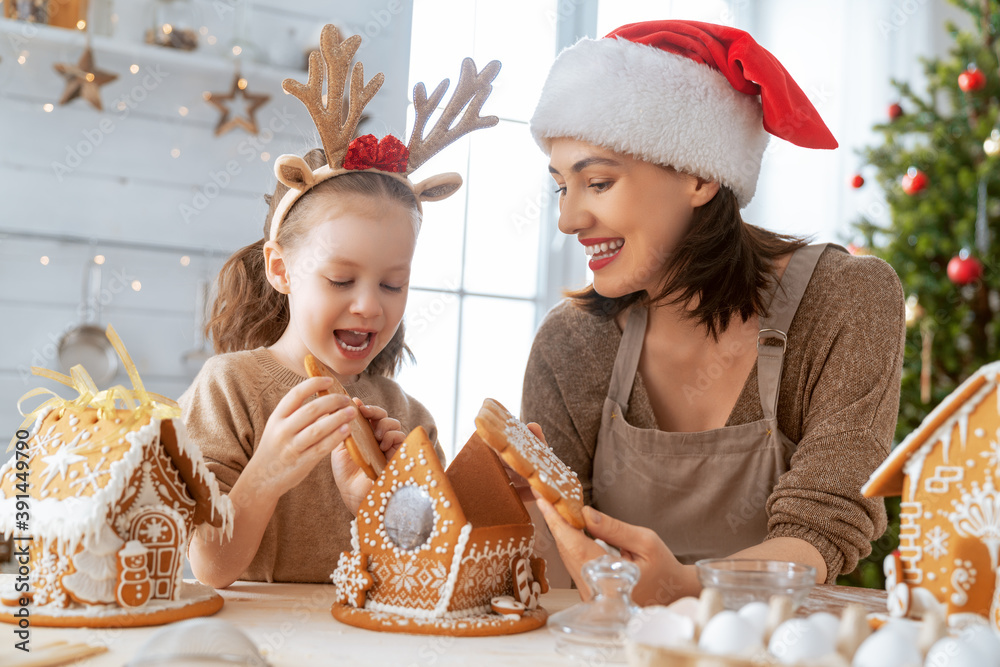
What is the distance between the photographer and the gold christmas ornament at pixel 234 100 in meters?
3.10

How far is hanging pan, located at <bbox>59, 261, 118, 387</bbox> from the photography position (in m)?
2.88

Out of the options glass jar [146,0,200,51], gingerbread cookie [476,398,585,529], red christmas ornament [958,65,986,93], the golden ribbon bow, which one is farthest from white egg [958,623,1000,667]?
glass jar [146,0,200,51]

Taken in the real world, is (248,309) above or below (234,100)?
below

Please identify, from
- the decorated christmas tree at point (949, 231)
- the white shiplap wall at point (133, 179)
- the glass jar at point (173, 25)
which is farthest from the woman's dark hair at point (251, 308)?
A: the decorated christmas tree at point (949, 231)

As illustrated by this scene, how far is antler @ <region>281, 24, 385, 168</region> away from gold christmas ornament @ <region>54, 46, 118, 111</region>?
6.77 ft

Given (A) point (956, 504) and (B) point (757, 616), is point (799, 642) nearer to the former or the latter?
(B) point (757, 616)

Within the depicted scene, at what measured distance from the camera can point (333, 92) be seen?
1.15 meters

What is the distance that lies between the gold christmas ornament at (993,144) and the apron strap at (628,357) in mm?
1945

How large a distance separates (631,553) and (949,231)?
2638mm

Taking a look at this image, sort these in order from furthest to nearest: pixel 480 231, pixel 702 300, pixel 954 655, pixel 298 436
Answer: pixel 480 231, pixel 702 300, pixel 298 436, pixel 954 655

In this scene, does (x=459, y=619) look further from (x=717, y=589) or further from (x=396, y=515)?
(x=717, y=589)

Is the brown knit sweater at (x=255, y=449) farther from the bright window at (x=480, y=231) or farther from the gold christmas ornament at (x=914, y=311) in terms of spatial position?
the gold christmas ornament at (x=914, y=311)

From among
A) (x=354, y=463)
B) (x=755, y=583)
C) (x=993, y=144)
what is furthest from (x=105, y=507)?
(x=993, y=144)

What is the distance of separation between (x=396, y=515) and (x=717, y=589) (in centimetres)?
33
